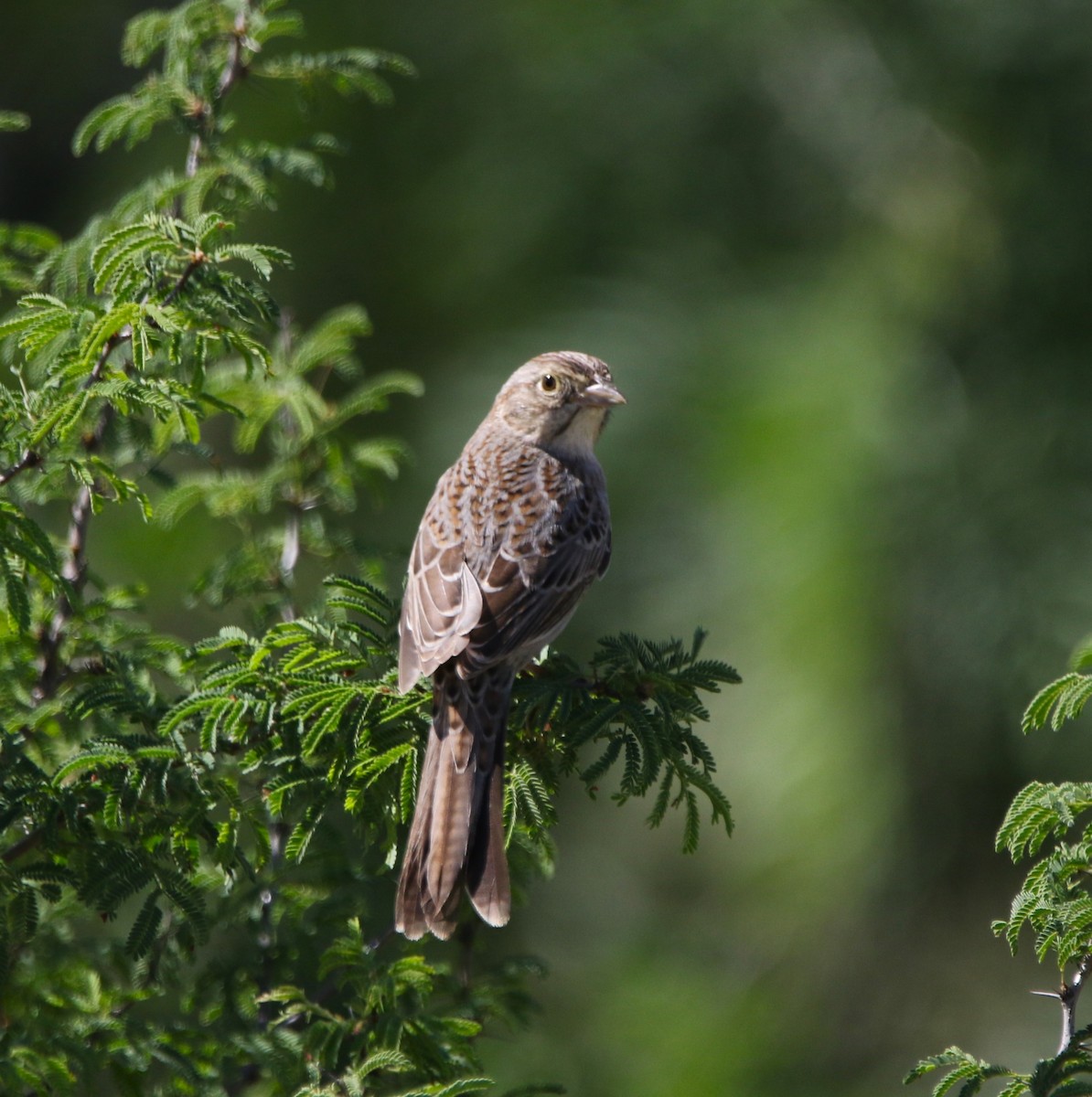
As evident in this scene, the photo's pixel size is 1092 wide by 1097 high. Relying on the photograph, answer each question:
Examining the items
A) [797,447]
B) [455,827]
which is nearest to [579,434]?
[455,827]

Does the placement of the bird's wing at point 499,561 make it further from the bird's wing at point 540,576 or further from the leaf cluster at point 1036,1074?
the leaf cluster at point 1036,1074

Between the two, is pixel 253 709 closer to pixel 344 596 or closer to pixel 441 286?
pixel 344 596

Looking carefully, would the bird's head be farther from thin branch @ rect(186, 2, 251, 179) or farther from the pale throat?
thin branch @ rect(186, 2, 251, 179)

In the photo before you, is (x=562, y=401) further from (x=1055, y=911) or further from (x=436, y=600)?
(x=1055, y=911)

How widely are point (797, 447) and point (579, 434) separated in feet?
9.05

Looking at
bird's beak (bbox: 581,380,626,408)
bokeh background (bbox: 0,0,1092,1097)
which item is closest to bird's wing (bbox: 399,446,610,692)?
bird's beak (bbox: 581,380,626,408)

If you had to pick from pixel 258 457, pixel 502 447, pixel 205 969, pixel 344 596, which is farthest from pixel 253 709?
pixel 258 457

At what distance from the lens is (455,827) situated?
3.72 m

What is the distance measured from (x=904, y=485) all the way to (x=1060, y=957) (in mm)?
4944

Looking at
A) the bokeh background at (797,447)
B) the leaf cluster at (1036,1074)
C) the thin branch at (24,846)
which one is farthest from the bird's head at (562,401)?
the leaf cluster at (1036,1074)

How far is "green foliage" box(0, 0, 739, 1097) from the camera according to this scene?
339 centimetres

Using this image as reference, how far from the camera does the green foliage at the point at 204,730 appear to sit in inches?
134

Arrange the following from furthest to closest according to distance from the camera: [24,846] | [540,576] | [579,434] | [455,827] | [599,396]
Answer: [579,434], [599,396], [540,576], [455,827], [24,846]

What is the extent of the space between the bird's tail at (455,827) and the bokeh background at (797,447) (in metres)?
3.58
